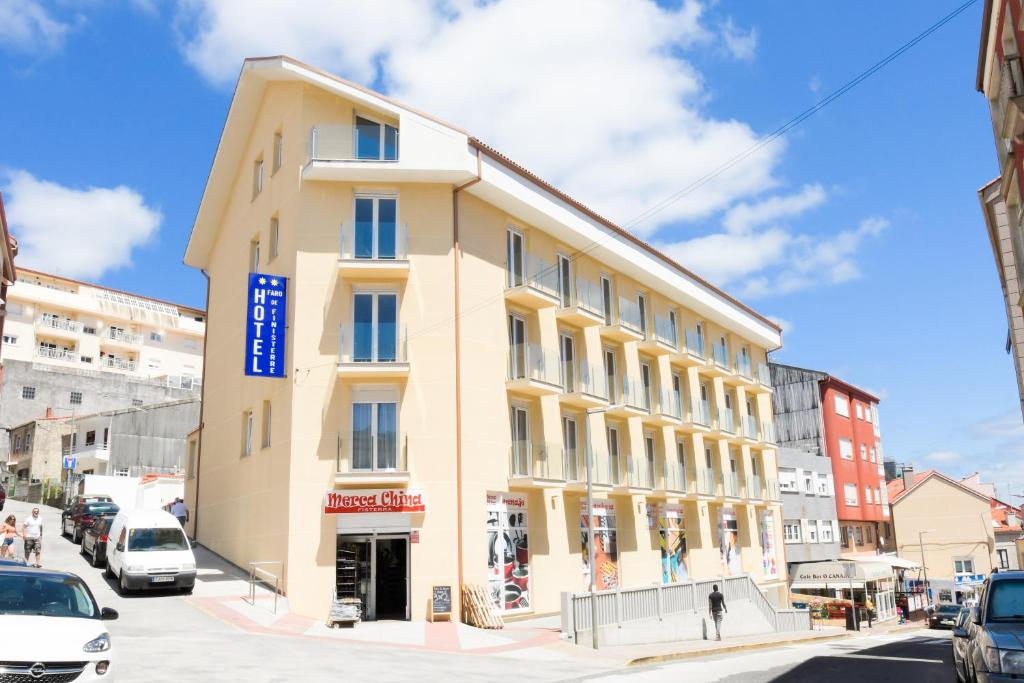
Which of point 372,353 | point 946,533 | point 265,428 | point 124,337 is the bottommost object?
point 946,533

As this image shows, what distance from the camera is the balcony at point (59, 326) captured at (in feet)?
218

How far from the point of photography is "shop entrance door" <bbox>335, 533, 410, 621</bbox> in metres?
23.3

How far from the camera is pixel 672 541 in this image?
35.4 meters

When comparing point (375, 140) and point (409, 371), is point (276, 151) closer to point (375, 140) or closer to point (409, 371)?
point (375, 140)

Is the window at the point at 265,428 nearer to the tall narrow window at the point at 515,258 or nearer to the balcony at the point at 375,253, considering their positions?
the balcony at the point at 375,253

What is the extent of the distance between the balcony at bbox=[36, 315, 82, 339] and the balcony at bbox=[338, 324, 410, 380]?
5247 centimetres

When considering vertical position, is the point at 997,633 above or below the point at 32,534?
below

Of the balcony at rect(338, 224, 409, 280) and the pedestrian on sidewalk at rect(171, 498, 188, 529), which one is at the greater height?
the balcony at rect(338, 224, 409, 280)

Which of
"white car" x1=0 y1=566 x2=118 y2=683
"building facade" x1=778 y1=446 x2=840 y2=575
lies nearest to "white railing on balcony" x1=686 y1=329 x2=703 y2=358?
"building facade" x1=778 y1=446 x2=840 y2=575

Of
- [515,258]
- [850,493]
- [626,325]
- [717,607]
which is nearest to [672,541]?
[717,607]

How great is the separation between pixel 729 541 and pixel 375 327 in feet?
76.4

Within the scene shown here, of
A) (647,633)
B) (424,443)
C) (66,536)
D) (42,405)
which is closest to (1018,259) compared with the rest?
(647,633)

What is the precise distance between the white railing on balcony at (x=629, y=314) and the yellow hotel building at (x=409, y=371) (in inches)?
4.9

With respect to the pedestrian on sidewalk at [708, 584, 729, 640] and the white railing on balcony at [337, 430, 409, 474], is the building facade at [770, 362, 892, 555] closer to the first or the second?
the pedestrian on sidewalk at [708, 584, 729, 640]
